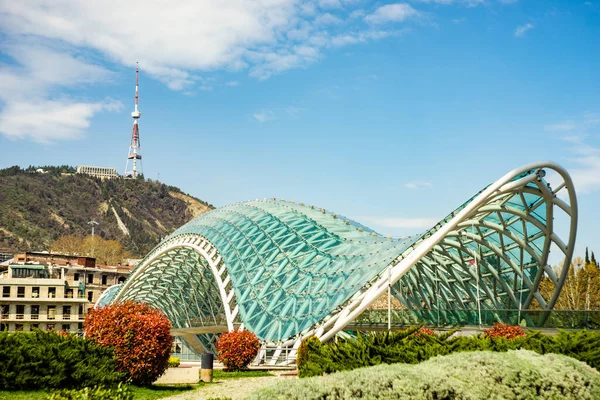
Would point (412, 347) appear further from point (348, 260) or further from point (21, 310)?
point (21, 310)

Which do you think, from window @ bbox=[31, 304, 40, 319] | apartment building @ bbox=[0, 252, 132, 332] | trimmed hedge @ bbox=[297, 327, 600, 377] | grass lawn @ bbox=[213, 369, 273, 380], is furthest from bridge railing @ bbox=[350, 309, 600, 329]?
window @ bbox=[31, 304, 40, 319]

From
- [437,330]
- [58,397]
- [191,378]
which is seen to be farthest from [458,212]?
[58,397]

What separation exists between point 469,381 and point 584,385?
3.95 meters

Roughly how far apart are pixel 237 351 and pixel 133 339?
10.6 metres

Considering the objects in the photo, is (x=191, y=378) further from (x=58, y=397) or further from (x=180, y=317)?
(x=180, y=317)

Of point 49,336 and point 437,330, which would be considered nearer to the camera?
point 49,336

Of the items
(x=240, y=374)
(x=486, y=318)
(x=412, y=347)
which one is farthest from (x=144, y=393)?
(x=486, y=318)

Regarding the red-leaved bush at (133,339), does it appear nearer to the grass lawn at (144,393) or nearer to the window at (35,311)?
the grass lawn at (144,393)

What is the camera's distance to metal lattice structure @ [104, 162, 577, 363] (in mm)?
36188

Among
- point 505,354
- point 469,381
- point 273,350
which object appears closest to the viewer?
point 469,381

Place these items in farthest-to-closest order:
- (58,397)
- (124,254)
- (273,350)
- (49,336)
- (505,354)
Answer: (124,254)
(273,350)
(49,336)
(505,354)
(58,397)

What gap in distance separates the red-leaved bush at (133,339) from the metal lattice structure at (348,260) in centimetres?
1071

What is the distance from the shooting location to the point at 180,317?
66.1m

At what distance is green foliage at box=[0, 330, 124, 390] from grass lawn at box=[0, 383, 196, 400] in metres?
0.45
